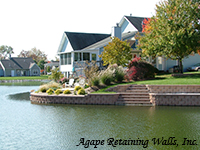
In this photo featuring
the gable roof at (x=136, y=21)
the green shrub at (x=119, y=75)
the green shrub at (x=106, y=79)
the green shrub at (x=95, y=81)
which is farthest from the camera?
the gable roof at (x=136, y=21)

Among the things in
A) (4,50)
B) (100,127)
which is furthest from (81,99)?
(4,50)

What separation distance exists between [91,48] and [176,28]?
12.9 meters

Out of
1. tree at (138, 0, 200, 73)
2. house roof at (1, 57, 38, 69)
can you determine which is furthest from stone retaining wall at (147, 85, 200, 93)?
house roof at (1, 57, 38, 69)

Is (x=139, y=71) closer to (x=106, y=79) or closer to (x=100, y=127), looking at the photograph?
(x=106, y=79)

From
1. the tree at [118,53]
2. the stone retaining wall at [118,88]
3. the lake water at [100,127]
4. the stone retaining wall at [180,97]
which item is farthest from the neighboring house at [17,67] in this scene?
the stone retaining wall at [180,97]

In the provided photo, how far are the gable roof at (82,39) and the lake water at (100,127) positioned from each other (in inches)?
769

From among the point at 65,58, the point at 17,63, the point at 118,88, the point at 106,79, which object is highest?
the point at 17,63

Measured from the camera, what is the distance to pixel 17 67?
75062mm

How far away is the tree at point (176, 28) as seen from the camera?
70.3 feet

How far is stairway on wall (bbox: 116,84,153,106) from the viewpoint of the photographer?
669 inches

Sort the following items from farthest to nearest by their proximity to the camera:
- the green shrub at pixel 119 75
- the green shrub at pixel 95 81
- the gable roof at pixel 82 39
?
the gable roof at pixel 82 39, the green shrub at pixel 119 75, the green shrub at pixel 95 81

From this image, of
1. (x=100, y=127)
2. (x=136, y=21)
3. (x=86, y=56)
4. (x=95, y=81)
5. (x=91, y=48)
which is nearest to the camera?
(x=100, y=127)

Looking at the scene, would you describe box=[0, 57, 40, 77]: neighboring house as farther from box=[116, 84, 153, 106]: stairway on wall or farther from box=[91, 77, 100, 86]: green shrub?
box=[116, 84, 153, 106]: stairway on wall

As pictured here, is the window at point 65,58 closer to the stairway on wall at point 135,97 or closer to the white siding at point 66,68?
the white siding at point 66,68
